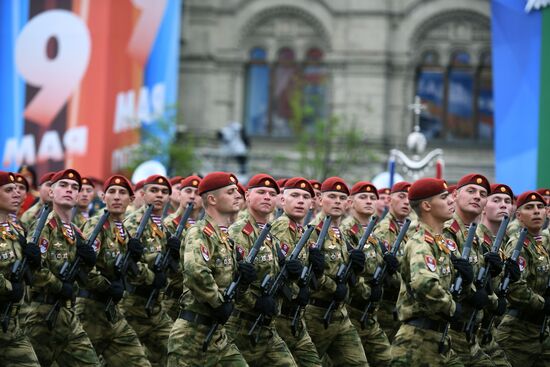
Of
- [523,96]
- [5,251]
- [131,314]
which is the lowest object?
[131,314]

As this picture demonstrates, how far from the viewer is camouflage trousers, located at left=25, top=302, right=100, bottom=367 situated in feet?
36.0

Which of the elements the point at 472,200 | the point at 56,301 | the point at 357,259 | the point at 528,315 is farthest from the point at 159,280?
the point at 528,315

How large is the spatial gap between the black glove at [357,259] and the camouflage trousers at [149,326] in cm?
209

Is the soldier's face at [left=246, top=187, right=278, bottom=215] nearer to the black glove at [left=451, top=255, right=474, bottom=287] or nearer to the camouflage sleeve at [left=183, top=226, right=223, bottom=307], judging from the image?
the camouflage sleeve at [left=183, top=226, right=223, bottom=307]

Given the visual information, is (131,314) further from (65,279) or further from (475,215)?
(475,215)

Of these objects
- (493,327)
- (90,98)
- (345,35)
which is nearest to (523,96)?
(493,327)

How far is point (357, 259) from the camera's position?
11984 mm

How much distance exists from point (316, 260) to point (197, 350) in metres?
1.76

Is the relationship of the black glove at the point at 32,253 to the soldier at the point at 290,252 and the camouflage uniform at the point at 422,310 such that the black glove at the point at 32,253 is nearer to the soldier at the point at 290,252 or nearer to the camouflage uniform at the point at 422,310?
the soldier at the point at 290,252

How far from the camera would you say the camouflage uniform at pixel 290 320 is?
11.2 metres

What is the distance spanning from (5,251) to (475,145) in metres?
29.1

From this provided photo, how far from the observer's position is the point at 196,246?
9930mm

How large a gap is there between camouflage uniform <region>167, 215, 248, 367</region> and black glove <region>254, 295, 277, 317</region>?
1.33 feet

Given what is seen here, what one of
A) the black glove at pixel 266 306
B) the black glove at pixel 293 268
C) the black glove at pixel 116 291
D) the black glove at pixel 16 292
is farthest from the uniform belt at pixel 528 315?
the black glove at pixel 16 292
